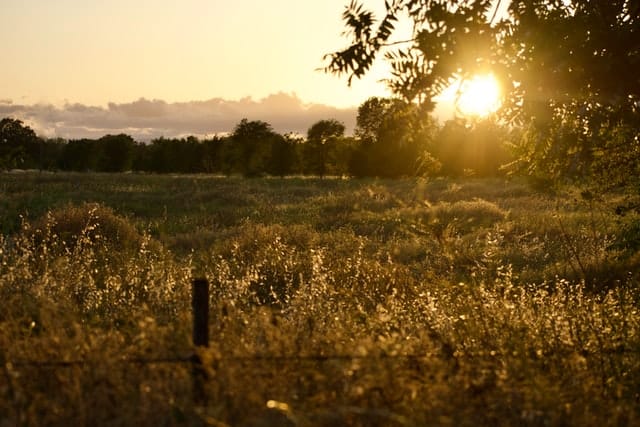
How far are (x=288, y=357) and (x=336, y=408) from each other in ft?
1.97

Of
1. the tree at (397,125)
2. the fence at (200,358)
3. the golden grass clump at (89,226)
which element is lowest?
the golden grass clump at (89,226)

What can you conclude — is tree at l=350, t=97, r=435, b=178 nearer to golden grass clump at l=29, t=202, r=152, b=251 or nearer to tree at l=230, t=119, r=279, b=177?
golden grass clump at l=29, t=202, r=152, b=251

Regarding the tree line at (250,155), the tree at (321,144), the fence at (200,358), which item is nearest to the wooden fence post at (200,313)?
the fence at (200,358)

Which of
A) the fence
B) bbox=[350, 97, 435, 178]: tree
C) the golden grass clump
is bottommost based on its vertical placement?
the golden grass clump

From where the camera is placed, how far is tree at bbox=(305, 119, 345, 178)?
274 ft

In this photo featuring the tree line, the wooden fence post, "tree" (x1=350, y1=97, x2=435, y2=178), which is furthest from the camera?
the tree line

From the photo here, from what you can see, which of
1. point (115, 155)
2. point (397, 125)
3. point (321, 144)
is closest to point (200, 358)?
point (397, 125)

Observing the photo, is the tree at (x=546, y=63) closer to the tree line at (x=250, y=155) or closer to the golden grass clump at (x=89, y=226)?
the golden grass clump at (x=89, y=226)

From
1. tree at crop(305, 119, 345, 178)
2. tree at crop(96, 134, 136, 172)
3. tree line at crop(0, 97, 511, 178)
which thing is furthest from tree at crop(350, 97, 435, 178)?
tree at crop(96, 134, 136, 172)

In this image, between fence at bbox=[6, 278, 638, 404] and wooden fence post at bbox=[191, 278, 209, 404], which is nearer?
fence at bbox=[6, 278, 638, 404]

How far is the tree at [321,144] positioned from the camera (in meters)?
83.6

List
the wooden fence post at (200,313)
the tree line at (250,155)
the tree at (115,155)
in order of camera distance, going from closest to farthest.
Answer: the wooden fence post at (200,313) < the tree line at (250,155) < the tree at (115,155)

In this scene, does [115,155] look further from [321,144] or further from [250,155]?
[321,144]

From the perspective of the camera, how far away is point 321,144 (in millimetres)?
83375
